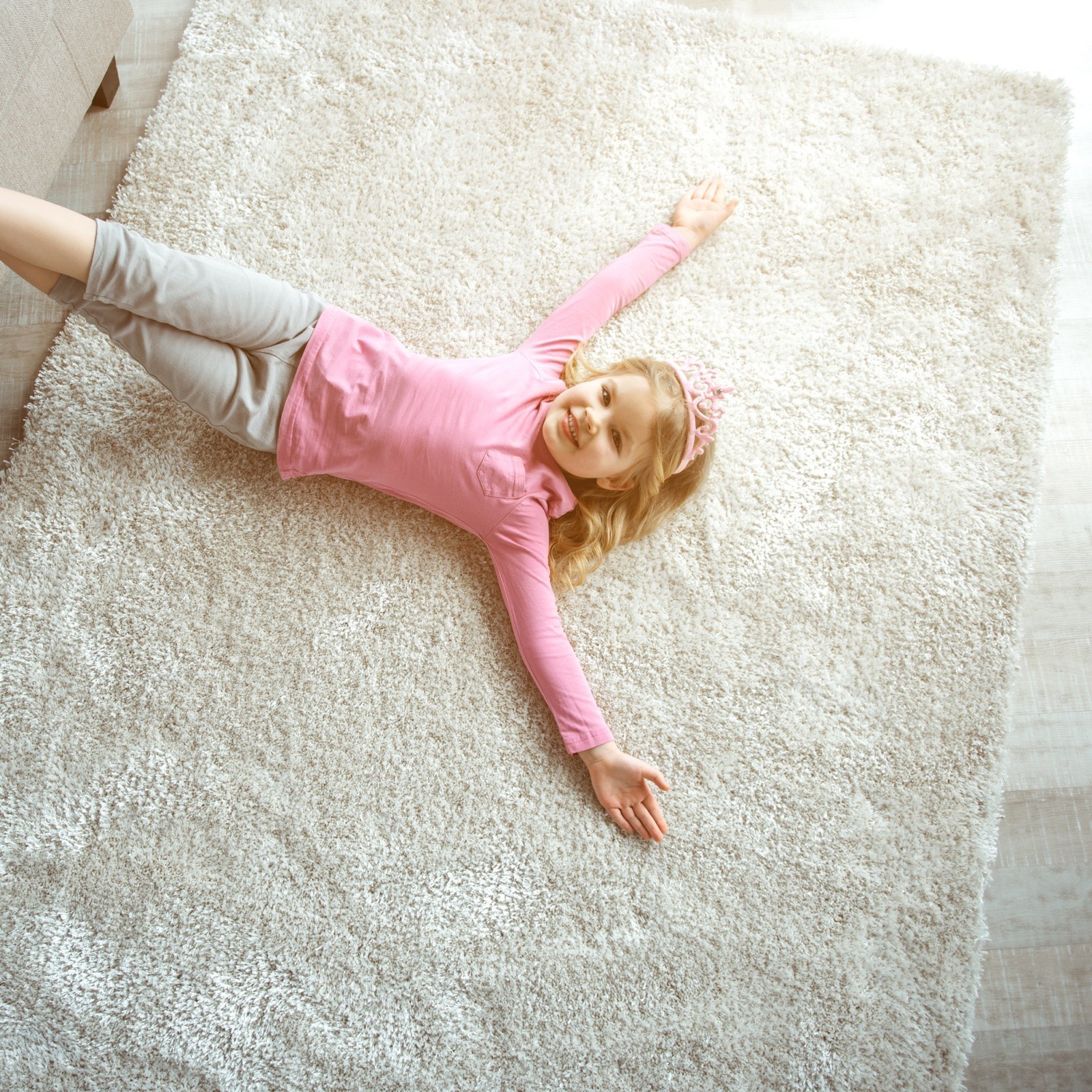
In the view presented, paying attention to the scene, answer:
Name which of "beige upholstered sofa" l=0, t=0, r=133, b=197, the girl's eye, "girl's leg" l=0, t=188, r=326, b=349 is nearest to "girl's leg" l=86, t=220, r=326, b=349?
"girl's leg" l=0, t=188, r=326, b=349

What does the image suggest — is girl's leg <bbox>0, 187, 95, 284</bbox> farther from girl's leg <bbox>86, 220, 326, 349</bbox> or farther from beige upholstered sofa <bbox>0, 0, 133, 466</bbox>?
beige upholstered sofa <bbox>0, 0, 133, 466</bbox>

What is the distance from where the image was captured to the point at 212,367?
103 centimetres

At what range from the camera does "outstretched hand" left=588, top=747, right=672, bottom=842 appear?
42.4 inches

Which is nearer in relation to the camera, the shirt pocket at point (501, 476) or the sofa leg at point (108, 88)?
the shirt pocket at point (501, 476)

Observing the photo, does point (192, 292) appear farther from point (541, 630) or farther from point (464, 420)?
point (541, 630)

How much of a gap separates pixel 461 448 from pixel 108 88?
862 mm

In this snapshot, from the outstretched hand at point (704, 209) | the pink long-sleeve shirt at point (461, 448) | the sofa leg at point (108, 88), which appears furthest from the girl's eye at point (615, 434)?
the sofa leg at point (108, 88)

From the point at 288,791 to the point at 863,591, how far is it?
87 cm

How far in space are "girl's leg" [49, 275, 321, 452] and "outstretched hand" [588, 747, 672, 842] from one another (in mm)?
634

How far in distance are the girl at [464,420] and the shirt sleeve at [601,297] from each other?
2 centimetres

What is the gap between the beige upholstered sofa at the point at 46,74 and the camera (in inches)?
38.9

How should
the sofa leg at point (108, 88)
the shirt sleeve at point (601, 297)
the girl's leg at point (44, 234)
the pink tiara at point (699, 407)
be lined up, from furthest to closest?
the sofa leg at point (108, 88), the shirt sleeve at point (601, 297), the pink tiara at point (699, 407), the girl's leg at point (44, 234)

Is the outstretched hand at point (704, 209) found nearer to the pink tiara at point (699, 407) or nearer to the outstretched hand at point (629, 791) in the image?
the pink tiara at point (699, 407)

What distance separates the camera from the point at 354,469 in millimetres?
1101
